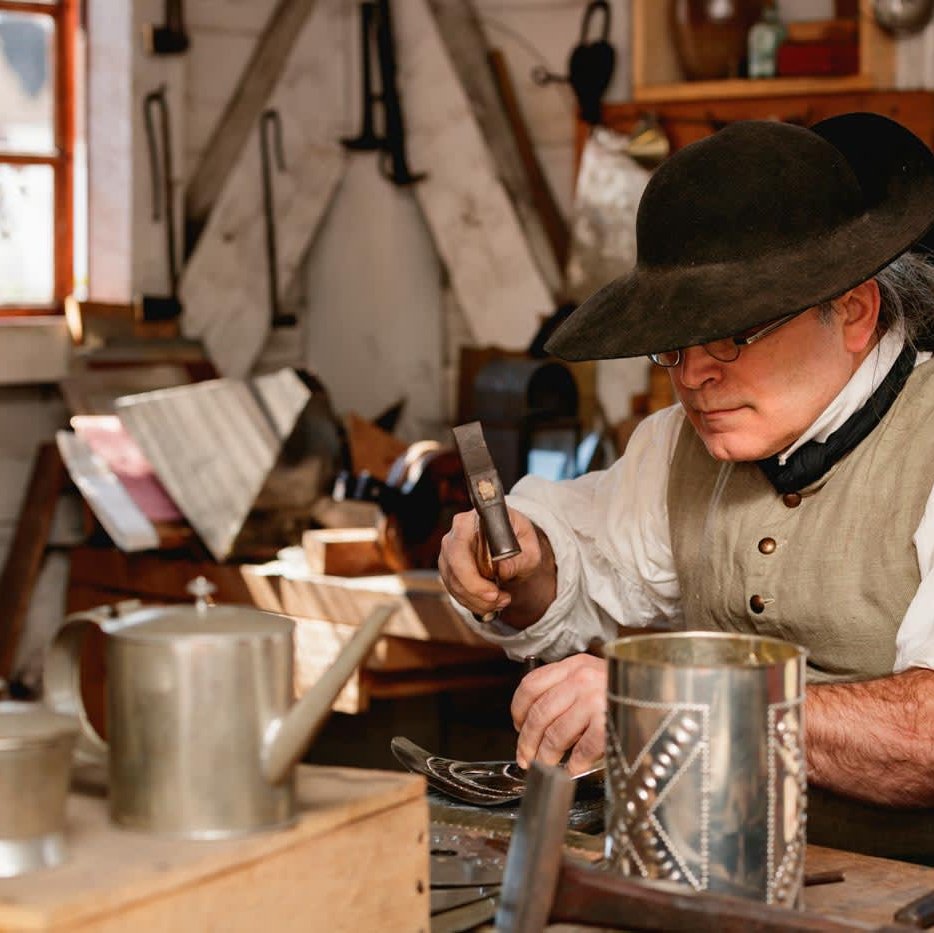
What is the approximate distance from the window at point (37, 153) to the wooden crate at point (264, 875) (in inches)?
143

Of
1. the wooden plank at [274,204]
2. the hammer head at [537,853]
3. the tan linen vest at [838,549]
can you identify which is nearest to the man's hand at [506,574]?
the tan linen vest at [838,549]

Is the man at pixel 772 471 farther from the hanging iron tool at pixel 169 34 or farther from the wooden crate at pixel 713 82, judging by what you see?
the hanging iron tool at pixel 169 34

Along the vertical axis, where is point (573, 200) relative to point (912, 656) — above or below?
above

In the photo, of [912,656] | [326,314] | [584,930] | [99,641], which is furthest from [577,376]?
[584,930]

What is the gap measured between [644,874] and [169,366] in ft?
11.9

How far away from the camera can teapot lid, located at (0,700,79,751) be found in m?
1.21

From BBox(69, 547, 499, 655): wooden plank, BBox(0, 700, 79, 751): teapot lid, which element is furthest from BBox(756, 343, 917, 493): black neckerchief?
BBox(69, 547, 499, 655): wooden plank

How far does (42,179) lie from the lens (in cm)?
484

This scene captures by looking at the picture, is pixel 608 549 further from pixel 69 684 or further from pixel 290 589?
pixel 290 589

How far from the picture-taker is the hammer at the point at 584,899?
1222 mm

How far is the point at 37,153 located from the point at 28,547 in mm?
1205

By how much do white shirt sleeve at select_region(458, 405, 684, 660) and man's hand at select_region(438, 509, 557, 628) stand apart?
0.02 metres

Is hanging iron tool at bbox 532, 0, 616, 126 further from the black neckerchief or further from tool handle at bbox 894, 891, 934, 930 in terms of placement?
tool handle at bbox 894, 891, 934, 930

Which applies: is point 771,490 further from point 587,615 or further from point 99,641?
point 99,641
